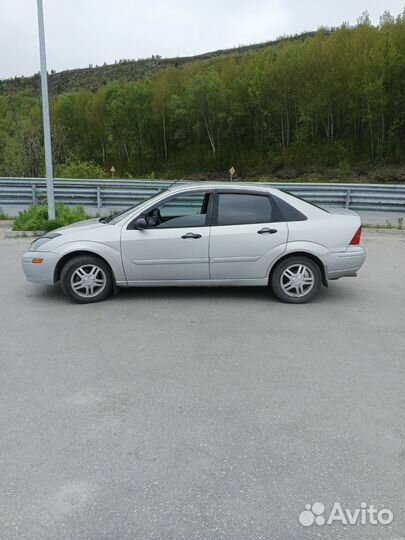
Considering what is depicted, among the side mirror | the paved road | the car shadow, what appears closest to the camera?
the paved road

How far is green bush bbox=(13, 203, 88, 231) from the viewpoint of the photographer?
10.9m

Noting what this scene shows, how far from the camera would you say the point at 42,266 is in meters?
5.71

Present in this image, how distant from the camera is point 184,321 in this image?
16.8ft

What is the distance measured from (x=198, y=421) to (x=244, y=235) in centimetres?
299

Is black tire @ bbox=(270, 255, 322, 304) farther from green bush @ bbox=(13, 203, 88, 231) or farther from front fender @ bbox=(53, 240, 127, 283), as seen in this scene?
green bush @ bbox=(13, 203, 88, 231)

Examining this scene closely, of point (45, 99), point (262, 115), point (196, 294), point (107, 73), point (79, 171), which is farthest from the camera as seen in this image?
point (107, 73)

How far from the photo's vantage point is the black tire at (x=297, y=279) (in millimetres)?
5727

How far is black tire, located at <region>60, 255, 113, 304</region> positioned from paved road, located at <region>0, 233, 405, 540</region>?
1.07ft

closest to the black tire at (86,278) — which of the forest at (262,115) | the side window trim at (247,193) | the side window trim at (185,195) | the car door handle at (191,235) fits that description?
the side window trim at (185,195)

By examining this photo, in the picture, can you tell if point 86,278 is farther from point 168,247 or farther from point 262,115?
point 262,115

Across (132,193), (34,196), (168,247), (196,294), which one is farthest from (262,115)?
(168,247)

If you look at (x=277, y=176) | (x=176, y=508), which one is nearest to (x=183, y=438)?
(x=176, y=508)

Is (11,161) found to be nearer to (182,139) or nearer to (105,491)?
(105,491)

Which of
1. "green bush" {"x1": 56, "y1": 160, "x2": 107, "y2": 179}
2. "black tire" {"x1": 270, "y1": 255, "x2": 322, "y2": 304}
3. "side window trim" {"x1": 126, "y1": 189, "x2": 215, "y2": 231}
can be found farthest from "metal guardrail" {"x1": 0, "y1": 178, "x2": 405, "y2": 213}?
"green bush" {"x1": 56, "y1": 160, "x2": 107, "y2": 179}
